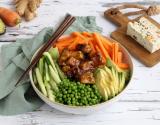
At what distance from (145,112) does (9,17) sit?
71cm

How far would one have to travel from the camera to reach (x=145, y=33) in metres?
1.53

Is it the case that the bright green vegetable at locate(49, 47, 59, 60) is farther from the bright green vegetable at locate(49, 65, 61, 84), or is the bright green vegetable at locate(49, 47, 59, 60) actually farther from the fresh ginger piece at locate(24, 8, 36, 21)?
the fresh ginger piece at locate(24, 8, 36, 21)

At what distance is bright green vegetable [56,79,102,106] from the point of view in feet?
4.00

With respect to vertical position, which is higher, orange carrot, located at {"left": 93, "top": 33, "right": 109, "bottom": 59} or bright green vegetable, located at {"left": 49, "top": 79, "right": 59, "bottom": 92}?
orange carrot, located at {"left": 93, "top": 33, "right": 109, "bottom": 59}

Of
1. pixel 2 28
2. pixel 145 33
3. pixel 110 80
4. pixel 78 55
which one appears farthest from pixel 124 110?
pixel 2 28

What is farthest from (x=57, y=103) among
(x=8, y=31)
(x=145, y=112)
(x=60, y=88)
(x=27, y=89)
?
(x=8, y=31)

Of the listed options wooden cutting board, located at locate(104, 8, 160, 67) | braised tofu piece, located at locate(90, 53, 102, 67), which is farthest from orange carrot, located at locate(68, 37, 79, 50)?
wooden cutting board, located at locate(104, 8, 160, 67)

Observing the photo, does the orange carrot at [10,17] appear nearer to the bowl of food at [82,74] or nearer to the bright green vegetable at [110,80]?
the bowl of food at [82,74]

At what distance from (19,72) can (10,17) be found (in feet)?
1.09

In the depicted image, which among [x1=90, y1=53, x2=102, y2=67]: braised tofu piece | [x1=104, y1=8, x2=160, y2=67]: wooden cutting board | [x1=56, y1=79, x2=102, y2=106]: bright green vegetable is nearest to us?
[x1=56, y1=79, x2=102, y2=106]: bright green vegetable

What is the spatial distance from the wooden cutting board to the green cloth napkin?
90 mm

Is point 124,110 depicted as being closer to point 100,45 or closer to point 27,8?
point 100,45

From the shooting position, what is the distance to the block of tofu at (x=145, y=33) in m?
1.50

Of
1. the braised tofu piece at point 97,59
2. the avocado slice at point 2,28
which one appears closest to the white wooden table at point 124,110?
the avocado slice at point 2,28
